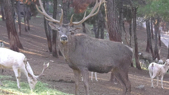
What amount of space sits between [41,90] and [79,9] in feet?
46.4

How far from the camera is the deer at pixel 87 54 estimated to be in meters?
9.19

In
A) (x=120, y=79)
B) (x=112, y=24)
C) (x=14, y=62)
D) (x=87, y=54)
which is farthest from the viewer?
(x=112, y=24)

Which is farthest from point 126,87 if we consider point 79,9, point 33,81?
point 79,9

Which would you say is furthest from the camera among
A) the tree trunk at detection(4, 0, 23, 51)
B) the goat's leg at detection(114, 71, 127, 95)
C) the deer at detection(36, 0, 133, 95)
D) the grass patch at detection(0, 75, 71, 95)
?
the tree trunk at detection(4, 0, 23, 51)

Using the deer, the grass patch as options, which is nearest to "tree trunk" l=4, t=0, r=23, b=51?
the grass patch

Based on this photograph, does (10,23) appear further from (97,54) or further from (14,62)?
(97,54)

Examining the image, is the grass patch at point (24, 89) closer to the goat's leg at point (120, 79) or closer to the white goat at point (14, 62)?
the white goat at point (14, 62)

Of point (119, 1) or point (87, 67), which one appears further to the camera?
point (119, 1)

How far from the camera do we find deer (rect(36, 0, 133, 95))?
362 inches

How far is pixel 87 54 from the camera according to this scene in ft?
31.4

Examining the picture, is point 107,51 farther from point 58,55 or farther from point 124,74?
point 58,55

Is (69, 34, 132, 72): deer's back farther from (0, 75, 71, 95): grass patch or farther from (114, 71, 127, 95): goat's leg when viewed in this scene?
(0, 75, 71, 95): grass patch

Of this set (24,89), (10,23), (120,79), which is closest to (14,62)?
(24,89)

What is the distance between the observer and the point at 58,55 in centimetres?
2091
